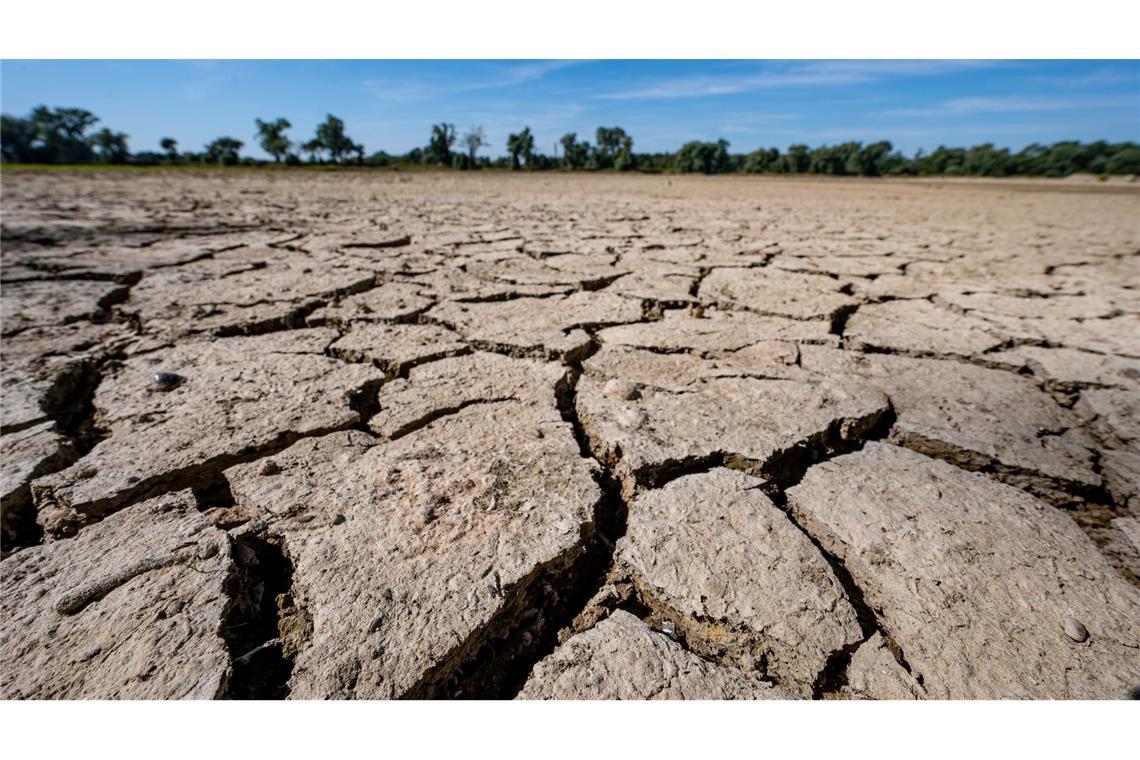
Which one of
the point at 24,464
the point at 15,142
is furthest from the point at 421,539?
the point at 15,142

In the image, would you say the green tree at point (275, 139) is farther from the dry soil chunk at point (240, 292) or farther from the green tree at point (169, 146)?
the dry soil chunk at point (240, 292)

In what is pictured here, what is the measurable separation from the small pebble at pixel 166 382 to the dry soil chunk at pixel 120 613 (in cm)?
56

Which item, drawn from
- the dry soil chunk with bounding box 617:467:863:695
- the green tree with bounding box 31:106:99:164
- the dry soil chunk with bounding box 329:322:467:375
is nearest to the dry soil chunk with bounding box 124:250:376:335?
the dry soil chunk with bounding box 329:322:467:375

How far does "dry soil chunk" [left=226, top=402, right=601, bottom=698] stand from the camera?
628 mm

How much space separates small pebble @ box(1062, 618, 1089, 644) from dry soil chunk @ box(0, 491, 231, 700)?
108cm

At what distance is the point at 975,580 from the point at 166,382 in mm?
1746

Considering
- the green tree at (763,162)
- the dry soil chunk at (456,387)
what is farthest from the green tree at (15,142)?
the dry soil chunk at (456,387)

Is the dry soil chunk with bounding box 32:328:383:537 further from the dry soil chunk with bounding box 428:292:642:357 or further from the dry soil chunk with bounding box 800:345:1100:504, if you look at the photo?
the dry soil chunk with bounding box 800:345:1100:504

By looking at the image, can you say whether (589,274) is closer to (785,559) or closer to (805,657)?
(785,559)

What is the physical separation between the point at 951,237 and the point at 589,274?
3496 mm

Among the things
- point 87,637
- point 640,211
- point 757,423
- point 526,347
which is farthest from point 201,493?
point 640,211

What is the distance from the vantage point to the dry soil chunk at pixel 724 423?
1022 millimetres

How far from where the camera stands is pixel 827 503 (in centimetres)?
92

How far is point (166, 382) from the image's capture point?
130 cm
